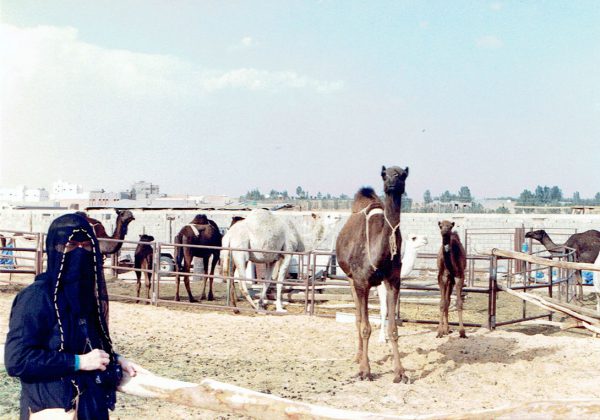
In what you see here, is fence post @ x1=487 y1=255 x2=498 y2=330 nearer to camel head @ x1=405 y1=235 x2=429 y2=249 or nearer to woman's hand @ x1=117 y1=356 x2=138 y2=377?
camel head @ x1=405 y1=235 x2=429 y2=249

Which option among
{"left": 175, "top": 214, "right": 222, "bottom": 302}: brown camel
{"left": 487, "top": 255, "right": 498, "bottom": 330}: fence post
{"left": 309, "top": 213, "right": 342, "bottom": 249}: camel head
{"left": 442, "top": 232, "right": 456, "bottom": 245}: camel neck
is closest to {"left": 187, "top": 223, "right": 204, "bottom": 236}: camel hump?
{"left": 175, "top": 214, "right": 222, "bottom": 302}: brown camel

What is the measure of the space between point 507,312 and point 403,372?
663 cm

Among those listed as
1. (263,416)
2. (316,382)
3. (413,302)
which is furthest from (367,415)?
(413,302)

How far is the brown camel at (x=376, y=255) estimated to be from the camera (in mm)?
6945

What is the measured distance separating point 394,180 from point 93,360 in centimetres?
487

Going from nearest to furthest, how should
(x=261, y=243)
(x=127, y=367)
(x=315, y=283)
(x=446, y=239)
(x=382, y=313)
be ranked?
1. (x=127, y=367)
2. (x=382, y=313)
3. (x=446, y=239)
4. (x=315, y=283)
5. (x=261, y=243)

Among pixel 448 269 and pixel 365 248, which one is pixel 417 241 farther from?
pixel 365 248

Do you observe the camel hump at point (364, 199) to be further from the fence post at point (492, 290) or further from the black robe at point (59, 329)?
the black robe at point (59, 329)

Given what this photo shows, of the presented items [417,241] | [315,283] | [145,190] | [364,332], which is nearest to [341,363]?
[364,332]

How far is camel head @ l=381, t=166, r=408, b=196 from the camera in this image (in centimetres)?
690

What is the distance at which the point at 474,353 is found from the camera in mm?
8062

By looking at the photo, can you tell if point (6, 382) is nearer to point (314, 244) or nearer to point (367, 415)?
point (367, 415)

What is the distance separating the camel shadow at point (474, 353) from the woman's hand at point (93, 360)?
5130 mm

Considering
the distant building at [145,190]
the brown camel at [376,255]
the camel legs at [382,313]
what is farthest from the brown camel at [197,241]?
the distant building at [145,190]
